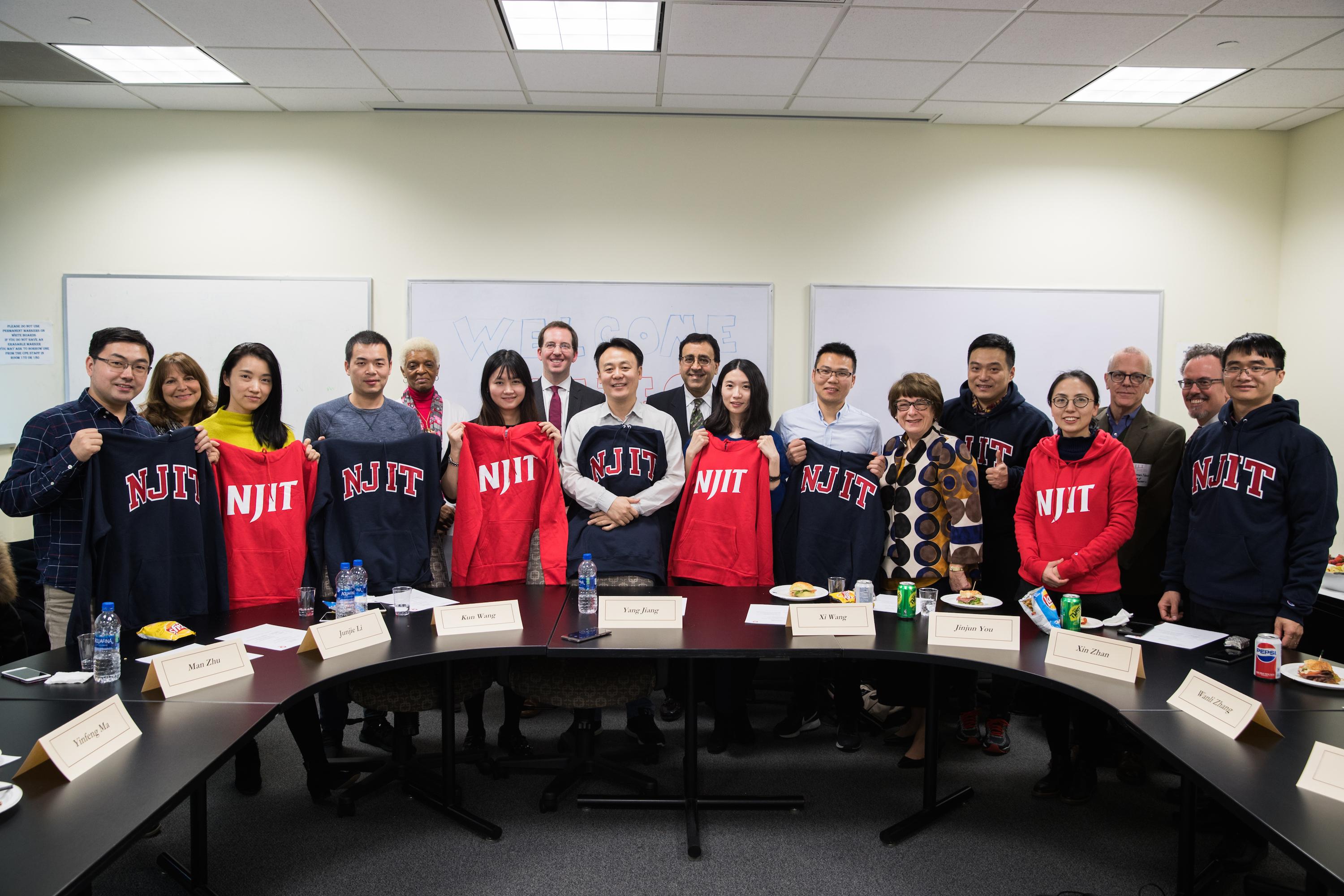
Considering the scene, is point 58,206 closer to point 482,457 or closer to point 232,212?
point 232,212

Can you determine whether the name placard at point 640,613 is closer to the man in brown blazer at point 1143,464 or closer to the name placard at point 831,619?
the name placard at point 831,619

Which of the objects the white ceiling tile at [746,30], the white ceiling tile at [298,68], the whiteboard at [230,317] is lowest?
the whiteboard at [230,317]

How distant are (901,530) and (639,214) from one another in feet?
9.06

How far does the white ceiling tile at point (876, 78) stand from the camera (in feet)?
12.9

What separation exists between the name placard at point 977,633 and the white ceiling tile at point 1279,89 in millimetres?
3736

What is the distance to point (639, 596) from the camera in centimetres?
264

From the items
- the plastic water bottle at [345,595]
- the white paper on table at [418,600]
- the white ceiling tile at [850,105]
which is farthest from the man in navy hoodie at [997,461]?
the plastic water bottle at [345,595]

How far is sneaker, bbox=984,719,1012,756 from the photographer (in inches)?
131

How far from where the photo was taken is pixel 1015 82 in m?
4.16

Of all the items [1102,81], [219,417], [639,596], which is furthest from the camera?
[1102,81]

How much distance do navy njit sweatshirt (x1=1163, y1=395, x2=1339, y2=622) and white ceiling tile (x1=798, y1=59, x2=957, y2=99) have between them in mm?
2382

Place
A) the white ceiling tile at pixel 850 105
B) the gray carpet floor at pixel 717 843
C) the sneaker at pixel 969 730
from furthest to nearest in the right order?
the white ceiling tile at pixel 850 105
the sneaker at pixel 969 730
the gray carpet floor at pixel 717 843

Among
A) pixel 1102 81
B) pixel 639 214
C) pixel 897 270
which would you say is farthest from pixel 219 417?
pixel 1102 81

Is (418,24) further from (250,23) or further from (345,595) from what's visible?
(345,595)
